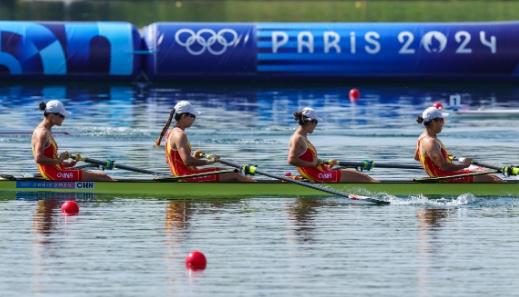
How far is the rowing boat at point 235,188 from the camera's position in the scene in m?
25.1

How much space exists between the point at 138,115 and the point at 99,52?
581 centimetres

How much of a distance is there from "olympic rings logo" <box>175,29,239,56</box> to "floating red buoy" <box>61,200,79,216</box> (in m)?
22.2

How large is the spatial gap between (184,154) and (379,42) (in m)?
22.2

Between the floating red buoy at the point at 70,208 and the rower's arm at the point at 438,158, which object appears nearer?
the floating red buoy at the point at 70,208

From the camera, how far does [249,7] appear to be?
318ft

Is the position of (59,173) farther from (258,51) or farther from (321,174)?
(258,51)

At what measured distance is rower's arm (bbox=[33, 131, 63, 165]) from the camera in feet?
81.5

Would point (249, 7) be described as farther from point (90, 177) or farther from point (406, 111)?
point (90, 177)

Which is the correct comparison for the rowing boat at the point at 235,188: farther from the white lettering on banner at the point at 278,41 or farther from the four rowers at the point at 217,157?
the white lettering on banner at the point at 278,41

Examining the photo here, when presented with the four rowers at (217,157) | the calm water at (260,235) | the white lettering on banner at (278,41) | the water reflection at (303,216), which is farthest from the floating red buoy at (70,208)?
the white lettering on banner at (278,41)

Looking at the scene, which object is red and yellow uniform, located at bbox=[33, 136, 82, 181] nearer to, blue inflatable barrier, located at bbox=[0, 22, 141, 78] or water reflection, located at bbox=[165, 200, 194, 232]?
water reflection, located at bbox=[165, 200, 194, 232]

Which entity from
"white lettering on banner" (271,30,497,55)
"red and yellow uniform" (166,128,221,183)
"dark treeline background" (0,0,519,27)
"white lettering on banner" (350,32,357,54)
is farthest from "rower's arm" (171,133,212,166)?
"dark treeline background" (0,0,519,27)

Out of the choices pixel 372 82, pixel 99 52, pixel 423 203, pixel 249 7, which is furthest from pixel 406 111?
pixel 249 7

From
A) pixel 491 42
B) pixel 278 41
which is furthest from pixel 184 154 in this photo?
pixel 491 42
